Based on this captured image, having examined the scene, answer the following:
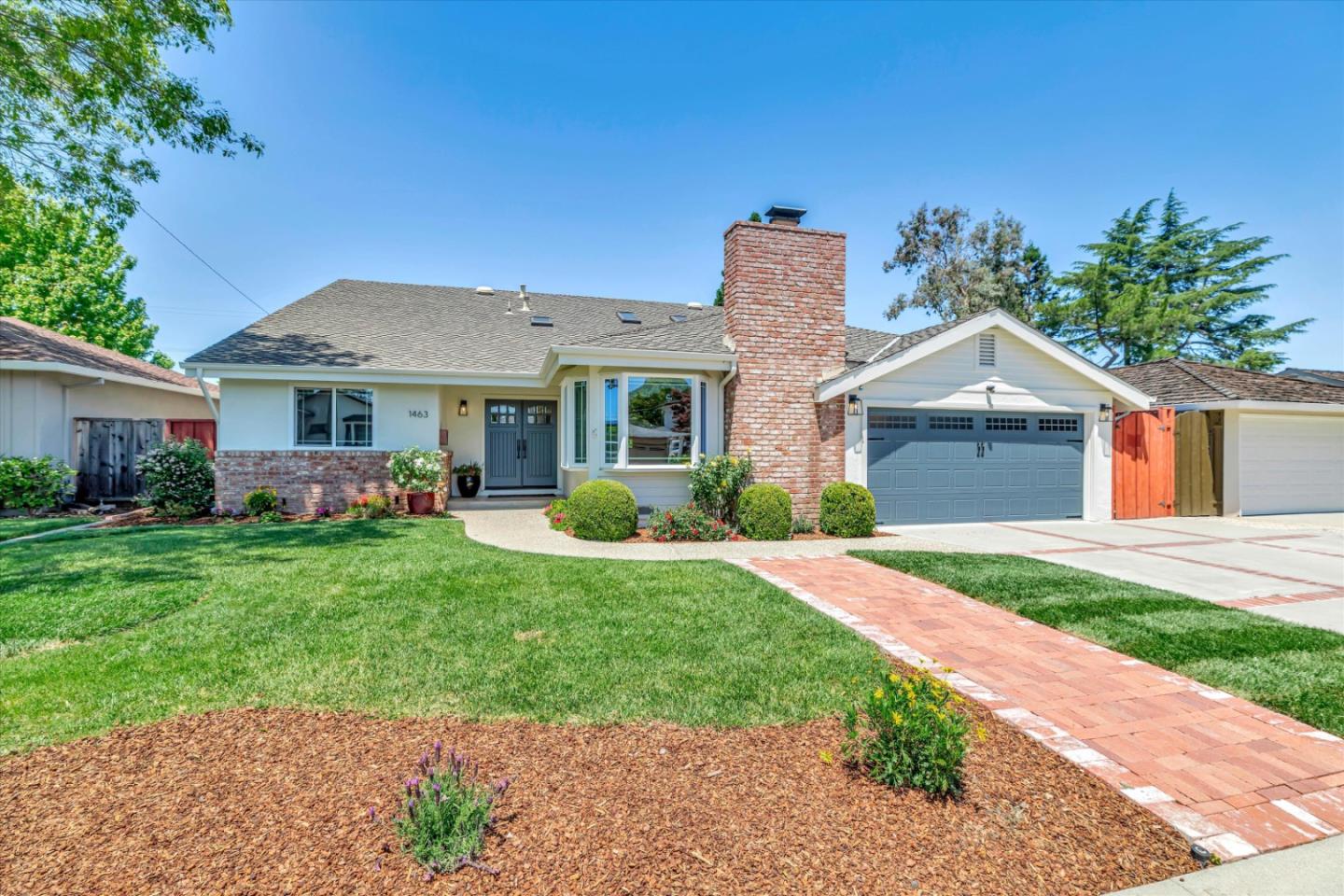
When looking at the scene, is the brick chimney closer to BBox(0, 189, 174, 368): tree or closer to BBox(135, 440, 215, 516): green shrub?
BBox(135, 440, 215, 516): green shrub

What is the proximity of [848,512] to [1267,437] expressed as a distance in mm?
10679

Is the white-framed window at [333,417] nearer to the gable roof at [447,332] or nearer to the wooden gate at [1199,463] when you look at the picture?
the gable roof at [447,332]

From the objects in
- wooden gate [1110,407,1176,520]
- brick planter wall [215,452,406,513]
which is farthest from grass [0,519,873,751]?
wooden gate [1110,407,1176,520]

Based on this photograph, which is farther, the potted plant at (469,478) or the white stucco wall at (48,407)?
the potted plant at (469,478)

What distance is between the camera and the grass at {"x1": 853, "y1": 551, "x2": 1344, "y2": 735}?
3832mm

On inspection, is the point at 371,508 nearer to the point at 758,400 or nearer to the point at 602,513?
the point at 602,513

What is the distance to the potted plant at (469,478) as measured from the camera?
46.3 feet

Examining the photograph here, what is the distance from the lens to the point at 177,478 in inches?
448

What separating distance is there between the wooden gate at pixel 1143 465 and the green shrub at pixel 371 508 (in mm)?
14325

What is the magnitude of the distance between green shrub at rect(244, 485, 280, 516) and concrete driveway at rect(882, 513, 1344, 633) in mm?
11410

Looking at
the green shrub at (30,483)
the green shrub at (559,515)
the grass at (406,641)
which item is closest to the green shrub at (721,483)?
the green shrub at (559,515)

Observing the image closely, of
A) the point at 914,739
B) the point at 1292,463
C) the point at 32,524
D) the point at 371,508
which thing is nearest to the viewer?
the point at 914,739

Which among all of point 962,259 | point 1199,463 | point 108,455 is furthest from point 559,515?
point 962,259

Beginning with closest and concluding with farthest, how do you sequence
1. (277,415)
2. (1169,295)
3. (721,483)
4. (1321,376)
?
(721,483)
(277,415)
(1321,376)
(1169,295)
